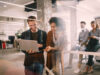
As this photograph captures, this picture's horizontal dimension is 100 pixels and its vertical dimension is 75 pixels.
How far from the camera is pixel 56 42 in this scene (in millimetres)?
1983

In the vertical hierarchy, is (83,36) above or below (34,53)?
above

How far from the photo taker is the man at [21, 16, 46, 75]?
2115 mm

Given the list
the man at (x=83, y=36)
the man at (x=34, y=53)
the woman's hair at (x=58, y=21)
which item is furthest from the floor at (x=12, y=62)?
the man at (x=83, y=36)

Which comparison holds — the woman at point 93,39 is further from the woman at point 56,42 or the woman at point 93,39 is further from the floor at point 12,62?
the floor at point 12,62

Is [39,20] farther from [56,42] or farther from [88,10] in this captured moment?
[88,10]

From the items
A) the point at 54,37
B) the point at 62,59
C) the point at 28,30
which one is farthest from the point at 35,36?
the point at 62,59

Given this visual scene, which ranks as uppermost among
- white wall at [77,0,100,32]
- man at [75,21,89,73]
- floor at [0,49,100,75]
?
white wall at [77,0,100,32]

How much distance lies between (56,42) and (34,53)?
1.42 ft

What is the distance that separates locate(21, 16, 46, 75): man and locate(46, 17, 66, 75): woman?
116 mm

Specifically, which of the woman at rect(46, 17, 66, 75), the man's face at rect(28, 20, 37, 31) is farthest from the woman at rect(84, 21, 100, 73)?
the man's face at rect(28, 20, 37, 31)

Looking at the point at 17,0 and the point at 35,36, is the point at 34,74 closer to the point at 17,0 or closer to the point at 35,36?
the point at 35,36

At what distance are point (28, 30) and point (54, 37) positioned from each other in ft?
1.51

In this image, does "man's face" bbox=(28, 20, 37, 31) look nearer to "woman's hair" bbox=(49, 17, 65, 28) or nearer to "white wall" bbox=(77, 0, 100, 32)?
"woman's hair" bbox=(49, 17, 65, 28)

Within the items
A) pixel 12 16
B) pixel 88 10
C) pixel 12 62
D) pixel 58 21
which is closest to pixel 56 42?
pixel 58 21
